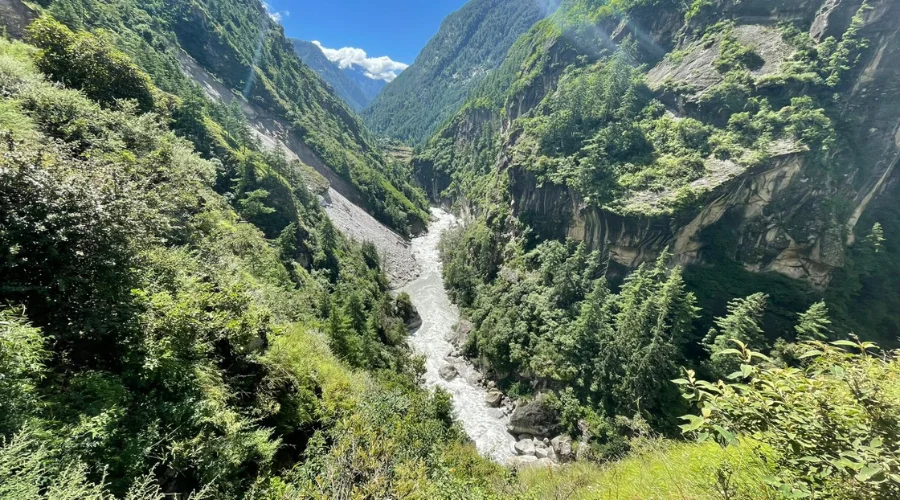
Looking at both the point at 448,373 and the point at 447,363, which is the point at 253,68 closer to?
the point at 447,363

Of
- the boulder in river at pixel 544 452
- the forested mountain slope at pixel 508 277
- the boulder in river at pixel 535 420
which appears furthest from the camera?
the boulder in river at pixel 535 420

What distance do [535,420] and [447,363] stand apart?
41.1 ft

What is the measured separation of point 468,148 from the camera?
127 meters

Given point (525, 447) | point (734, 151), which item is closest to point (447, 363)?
point (525, 447)

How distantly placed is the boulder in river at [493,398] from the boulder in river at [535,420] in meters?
2.61

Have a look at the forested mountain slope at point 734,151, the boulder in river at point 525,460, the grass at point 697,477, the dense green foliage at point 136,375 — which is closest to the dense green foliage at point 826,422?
the grass at point 697,477

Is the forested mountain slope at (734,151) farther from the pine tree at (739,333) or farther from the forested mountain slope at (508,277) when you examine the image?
the pine tree at (739,333)

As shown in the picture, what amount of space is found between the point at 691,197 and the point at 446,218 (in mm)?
82673

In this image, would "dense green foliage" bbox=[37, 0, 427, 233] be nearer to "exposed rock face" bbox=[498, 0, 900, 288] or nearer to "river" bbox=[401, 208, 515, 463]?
"river" bbox=[401, 208, 515, 463]

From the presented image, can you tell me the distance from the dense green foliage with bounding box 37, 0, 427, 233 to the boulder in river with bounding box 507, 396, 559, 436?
52.7 m

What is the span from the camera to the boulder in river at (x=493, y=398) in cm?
3500

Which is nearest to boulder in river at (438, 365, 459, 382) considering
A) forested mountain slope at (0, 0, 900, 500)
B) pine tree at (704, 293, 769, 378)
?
forested mountain slope at (0, 0, 900, 500)

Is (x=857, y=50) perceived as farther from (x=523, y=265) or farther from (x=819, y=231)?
(x=523, y=265)

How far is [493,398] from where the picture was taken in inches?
1388
